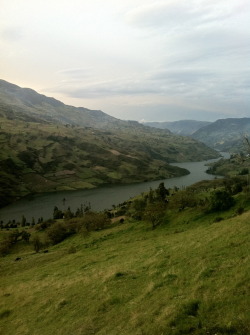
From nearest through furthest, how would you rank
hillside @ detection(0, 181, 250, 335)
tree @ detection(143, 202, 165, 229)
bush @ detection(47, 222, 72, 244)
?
hillside @ detection(0, 181, 250, 335) < tree @ detection(143, 202, 165, 229) < bush @ detection(47, 222, 72, 244)

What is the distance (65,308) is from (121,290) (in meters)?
4.92

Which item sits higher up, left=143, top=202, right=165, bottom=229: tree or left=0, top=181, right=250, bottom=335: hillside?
left=0, top=181, right=250, bottom=335: hillside

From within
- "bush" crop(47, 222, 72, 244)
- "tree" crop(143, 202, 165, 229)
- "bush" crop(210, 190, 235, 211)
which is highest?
"bush" crop(210, 190, 235, 211)

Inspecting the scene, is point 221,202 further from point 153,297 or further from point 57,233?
point 57,233

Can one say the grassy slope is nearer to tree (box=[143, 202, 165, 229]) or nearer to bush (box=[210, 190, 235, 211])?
bush (box=[210, 190, 235, 211])

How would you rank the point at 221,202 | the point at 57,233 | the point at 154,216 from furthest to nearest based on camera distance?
the point at 57,233 → the point at 154,216 → the point at 221,202

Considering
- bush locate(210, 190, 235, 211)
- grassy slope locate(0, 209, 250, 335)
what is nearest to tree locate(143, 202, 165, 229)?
bush locate(210, 190, 235, 211)

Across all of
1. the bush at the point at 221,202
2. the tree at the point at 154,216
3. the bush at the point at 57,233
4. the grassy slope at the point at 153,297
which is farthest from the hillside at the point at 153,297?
the bush at the point at 57,233

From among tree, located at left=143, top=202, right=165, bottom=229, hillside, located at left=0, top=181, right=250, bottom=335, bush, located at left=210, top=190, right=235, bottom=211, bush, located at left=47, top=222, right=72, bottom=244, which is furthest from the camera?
bush, located at left=47, top=222, right=72, bottom=244

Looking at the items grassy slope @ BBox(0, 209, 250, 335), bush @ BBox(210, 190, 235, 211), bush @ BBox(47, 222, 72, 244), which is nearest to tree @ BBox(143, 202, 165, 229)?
bush @ BBox(210, 190, 235, 211)

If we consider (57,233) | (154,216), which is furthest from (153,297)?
(57,233)

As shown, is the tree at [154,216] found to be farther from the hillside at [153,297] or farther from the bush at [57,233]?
the hillside at [153,297]

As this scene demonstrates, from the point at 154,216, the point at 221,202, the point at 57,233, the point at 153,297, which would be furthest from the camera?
the point at 57,233

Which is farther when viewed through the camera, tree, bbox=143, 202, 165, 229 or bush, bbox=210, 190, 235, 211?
tree, bbox=143, 202, 165, 229
